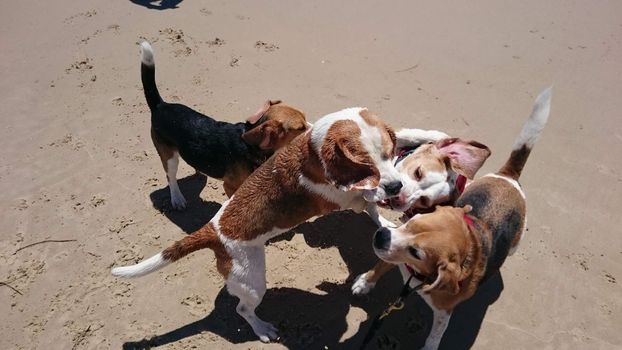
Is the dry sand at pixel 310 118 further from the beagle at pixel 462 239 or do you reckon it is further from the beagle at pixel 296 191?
the beagle at pixel 296 191

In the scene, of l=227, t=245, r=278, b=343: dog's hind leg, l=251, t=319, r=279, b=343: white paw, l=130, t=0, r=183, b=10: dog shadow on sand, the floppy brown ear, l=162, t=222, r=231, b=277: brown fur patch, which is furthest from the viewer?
l=130, t=0, r=183, b=10: dog shadow on sand

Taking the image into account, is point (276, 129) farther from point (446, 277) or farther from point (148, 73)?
point (446, 277)

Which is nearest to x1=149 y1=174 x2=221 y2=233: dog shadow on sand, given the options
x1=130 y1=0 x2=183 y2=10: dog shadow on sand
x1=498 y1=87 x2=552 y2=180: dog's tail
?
x1=498 y1=87 x2=552 y2=180: dog's tail

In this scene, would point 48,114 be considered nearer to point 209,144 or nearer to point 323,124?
point 209,144

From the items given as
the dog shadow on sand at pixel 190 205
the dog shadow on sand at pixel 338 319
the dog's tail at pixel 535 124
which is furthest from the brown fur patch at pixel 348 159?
the dog shadow on sand at pixel 190 205

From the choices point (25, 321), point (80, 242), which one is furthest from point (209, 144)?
point (25, 321)

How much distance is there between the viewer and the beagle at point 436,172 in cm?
332

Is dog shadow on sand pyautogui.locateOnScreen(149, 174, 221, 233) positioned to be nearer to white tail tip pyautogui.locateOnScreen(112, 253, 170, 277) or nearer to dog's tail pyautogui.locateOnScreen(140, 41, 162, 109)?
dog's tail pyautogui.locateOnScreen(140, 41, 162, 109)

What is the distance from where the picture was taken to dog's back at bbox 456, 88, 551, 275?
11.1 ft

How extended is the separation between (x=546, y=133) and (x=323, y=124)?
381 cm

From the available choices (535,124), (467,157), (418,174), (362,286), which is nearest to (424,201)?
(418,174)

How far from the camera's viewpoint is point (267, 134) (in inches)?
149

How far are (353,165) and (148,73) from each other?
2.52m

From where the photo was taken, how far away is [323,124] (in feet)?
10.1
